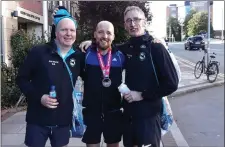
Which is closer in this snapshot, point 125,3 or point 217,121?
point 217,121

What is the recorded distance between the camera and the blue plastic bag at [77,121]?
11.6 feet

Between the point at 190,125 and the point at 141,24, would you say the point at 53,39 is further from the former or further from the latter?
the point at 190,125

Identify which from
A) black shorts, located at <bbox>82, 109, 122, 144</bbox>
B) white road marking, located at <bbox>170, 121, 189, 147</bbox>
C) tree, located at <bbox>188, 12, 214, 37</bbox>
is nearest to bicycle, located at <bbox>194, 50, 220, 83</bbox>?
white road marking, located at <bbox>170, 121, 189, 147</bbox>

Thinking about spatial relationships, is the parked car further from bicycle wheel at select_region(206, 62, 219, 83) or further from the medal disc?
the medal disc

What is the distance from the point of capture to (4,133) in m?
6.43

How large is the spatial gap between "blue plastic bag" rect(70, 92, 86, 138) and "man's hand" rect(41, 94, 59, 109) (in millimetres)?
341

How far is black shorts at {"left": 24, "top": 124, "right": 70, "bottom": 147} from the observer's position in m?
3.30

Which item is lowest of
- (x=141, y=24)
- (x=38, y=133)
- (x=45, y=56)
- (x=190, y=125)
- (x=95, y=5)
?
(x=190, y=125)

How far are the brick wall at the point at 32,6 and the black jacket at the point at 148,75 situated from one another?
1222 cm

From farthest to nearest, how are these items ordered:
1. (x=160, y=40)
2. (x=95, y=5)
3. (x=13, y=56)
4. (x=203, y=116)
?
(x=95, y=5)
(x=13, y=56)
(x=203, y=116)
(x=160, y=40)

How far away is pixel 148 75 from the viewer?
3.39m

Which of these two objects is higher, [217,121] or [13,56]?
[13,56]

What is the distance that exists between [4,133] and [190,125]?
3882 mm

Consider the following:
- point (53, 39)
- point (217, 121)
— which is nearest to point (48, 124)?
point (53, 39)
